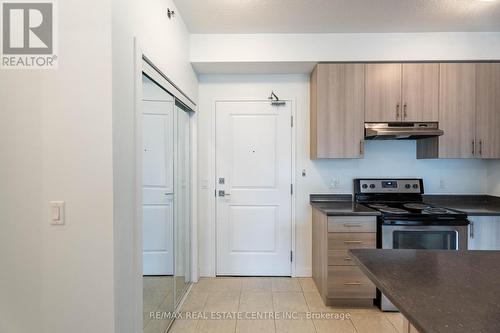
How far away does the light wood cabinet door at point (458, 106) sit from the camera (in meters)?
2.79

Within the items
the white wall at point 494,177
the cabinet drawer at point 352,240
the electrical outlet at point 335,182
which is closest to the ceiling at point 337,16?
the white wall at point 494,177

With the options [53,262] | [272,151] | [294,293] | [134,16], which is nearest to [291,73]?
[272,151]

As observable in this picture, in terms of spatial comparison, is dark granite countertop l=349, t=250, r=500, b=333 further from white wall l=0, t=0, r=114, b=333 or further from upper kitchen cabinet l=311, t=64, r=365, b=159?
upper kitchen cabinet l=311, t=64, r=365, b=159

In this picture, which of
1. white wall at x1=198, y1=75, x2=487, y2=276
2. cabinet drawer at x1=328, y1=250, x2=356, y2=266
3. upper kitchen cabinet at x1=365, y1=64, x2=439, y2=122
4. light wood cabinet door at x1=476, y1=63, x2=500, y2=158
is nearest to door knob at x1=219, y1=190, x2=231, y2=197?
white wall at x1=198, y1=75, x2=487, y2=276

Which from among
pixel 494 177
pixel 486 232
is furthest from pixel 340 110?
pixel 494 177

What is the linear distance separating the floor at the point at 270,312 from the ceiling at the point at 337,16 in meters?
2.71

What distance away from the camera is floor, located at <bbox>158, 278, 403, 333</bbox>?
7.52 feet

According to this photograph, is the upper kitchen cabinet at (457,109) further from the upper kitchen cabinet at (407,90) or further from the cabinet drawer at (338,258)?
the cabinet drawer at (338,258)

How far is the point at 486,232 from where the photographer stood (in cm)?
264

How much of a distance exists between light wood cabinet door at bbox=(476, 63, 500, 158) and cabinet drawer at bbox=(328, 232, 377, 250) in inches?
60.1

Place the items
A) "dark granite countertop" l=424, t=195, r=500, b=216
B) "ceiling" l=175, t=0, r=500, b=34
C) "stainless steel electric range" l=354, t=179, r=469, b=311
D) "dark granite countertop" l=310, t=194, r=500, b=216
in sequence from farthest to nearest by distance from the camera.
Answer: "dark granite countertop" l=424, t=195, r=500, b=216, "dark granite countertop" l=310, t=194, r=500, b=216, "stainless steel electric range" l=354, t=179, r=469, b=311, "ceiling" l=175, t=0, r=500, b=34

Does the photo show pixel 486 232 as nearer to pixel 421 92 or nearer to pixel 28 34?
pixel 421 92

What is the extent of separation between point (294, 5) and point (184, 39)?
1.06 meters

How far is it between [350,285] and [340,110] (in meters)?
1.72
